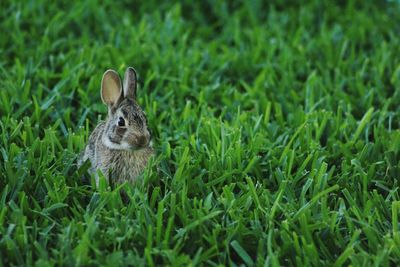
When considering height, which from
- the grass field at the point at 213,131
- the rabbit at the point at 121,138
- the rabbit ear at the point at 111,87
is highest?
the rabbit ear at the point at 111,87

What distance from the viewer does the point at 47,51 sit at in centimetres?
593

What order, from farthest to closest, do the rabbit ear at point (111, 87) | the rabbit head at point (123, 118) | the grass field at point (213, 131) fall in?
1. the rabbit ear at point (111, 87)
2. the rabbit head at point (123, 118)
3. the grass field at point (213, 131)

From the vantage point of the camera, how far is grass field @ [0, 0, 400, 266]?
11.8 ft

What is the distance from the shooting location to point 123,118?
3.97m

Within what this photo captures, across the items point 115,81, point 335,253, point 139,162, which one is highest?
point 115,81

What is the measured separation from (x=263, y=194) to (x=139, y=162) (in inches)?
24.9

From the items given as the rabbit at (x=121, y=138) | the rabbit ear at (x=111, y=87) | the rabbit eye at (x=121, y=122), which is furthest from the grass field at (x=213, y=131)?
the rabbit ear at (x=111, y=87)

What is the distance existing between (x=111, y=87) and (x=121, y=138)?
35 centimetres

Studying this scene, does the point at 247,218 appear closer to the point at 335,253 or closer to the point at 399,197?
the point at 335,253

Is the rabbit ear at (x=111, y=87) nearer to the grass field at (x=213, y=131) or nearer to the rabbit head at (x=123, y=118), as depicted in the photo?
the rabbit head at (x=123, y=118)

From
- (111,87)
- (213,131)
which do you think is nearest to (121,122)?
(111,87)

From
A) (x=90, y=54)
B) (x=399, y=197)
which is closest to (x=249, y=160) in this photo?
(x=399, y=197)

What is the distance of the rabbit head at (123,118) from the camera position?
394cm

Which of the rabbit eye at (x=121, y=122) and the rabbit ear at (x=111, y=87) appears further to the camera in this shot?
the rabbit ear at (x=111, y=87)
